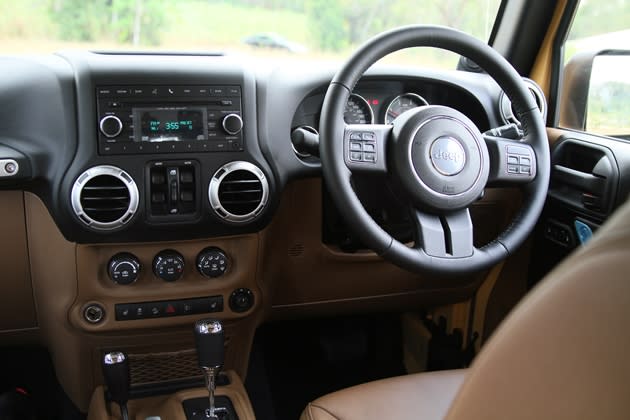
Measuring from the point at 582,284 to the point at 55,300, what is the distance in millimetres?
1350

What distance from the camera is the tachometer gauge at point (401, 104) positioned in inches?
70.2

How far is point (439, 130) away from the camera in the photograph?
144 cm

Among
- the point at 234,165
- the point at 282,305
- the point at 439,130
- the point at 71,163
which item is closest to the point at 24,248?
the point at 71,163

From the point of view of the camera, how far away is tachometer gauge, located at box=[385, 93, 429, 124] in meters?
1.78

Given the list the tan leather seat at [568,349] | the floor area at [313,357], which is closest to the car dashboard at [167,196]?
the floor area at [313,357]

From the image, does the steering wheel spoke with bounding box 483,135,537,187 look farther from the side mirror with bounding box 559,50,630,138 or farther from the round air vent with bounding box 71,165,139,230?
the round air vent with bounding box 71,165,139,230

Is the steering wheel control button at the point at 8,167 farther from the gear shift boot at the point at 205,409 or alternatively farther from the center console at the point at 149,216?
the gear shift boot at the point at 205,409

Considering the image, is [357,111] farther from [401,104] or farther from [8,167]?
[8,167]

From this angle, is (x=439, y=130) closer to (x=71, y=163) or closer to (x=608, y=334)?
(x=71, y=163)

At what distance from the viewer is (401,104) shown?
5.90ft

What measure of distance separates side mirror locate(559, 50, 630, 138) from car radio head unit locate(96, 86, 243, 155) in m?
1.03

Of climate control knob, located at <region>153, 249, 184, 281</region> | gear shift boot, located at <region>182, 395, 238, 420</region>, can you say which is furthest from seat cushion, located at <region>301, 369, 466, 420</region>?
climate control knob, located at <region>153, 249, 184, 281</region>

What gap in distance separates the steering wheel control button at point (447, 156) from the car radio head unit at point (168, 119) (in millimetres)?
436

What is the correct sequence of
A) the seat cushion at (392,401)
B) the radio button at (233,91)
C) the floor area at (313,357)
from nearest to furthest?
the seat cushion at (392,401), the radio button at (233,91), the floor area at (313,357)
